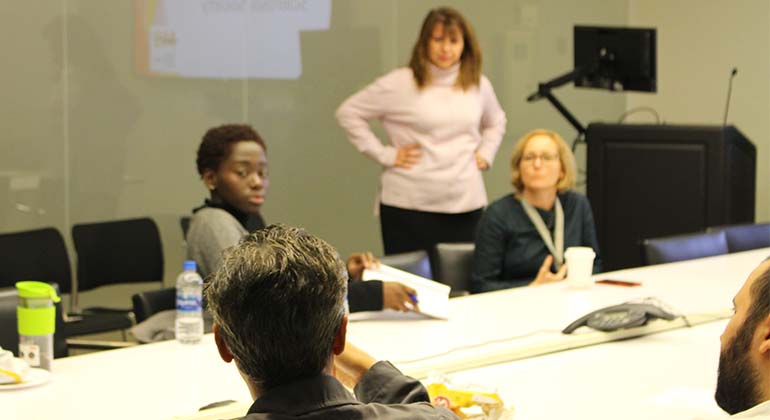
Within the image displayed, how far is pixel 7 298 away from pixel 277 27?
3945 millimetres

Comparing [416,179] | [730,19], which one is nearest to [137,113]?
[416,179]

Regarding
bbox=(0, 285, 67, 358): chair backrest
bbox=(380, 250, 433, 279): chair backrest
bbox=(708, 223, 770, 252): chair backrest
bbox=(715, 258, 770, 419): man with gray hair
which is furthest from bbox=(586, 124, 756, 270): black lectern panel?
bbox=(715, 258, 770, 419): man with gray hair

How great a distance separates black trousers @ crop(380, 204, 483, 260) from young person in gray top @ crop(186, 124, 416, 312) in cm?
199

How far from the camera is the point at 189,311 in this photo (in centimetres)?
348

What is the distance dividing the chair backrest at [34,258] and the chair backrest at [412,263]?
1668mm

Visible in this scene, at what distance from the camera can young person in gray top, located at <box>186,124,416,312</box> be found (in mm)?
3785

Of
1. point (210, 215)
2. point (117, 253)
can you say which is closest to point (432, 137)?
point (117, 253)

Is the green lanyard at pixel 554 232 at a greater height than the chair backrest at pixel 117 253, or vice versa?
the green lanyard at pixel 554 232

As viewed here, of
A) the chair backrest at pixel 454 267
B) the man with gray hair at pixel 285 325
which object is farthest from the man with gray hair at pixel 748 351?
the chair backrest at pixel 454 267

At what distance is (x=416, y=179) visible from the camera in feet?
20.3

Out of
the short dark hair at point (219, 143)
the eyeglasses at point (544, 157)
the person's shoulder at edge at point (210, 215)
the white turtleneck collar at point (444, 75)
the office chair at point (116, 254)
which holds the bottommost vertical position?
the office chair at point (116, 254)

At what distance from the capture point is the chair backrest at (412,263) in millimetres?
4558

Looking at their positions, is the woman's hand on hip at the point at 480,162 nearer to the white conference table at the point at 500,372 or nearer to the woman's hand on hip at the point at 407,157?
the woman's hand on hip at the point at 407,157

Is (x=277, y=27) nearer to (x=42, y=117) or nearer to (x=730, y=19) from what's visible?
(x=42, y=117)
